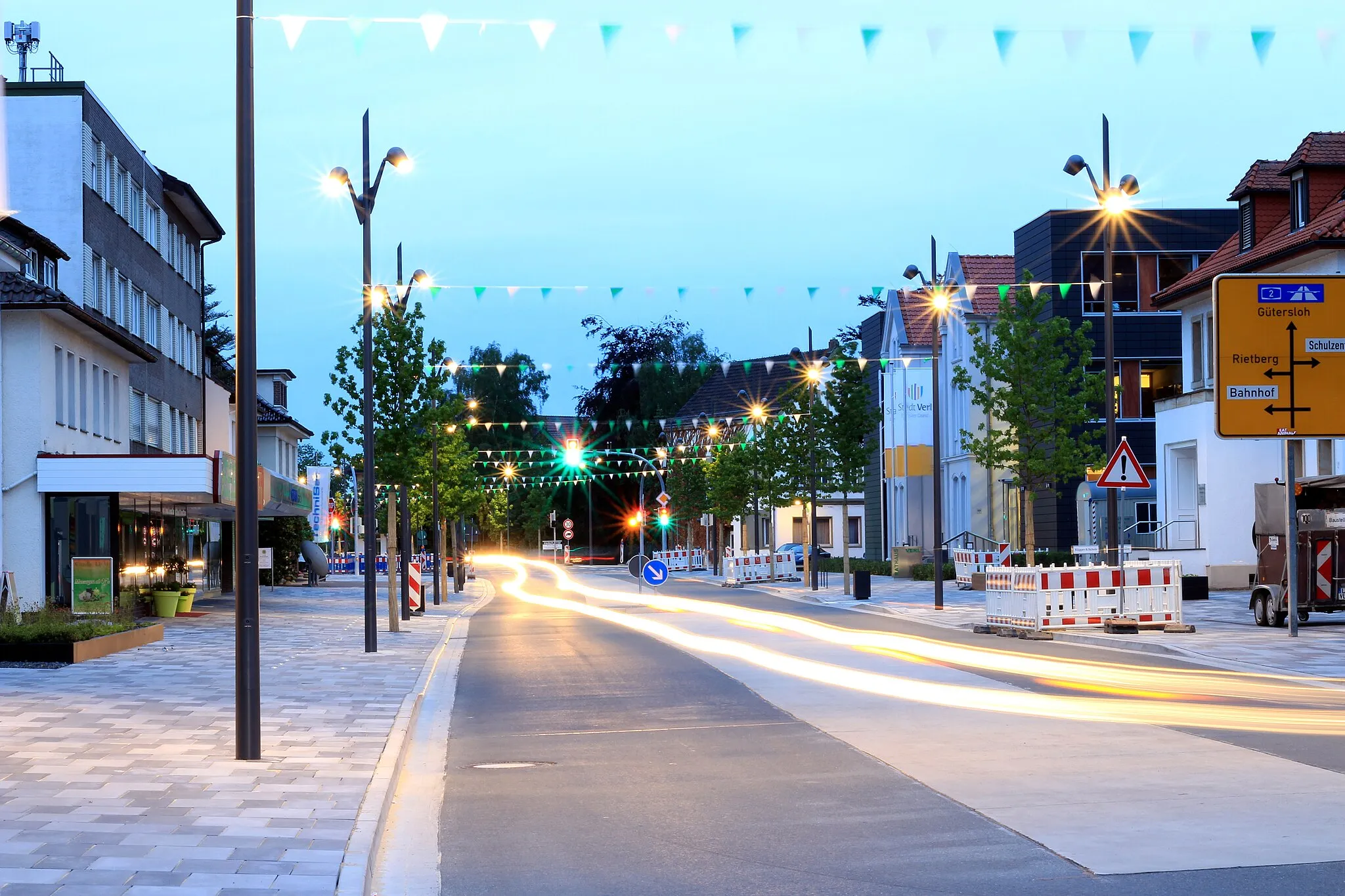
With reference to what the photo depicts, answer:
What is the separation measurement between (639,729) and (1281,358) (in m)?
14.6

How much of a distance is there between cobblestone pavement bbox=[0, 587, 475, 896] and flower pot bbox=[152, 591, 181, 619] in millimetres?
15886

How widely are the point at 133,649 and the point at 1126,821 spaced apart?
20024 mm

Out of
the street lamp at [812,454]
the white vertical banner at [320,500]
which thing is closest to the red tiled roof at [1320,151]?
the street lamp at [812,454]

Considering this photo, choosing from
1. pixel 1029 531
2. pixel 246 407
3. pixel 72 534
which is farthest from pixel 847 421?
pixel 246 407

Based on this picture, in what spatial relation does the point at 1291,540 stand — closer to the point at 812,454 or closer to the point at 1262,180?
the point at 1262,180

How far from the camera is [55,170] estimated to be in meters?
37.2

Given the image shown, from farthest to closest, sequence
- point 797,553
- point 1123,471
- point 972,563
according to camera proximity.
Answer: point 797,553 < point 972,563 < point 1123,471

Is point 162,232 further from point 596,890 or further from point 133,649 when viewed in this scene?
point 596,890

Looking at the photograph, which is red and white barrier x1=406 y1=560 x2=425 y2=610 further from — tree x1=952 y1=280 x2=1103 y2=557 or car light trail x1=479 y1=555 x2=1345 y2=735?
tree x1=952 y1=280 x2=1103 y2=557

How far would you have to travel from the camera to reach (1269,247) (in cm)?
3856

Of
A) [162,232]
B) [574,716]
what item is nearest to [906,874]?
[574,716]

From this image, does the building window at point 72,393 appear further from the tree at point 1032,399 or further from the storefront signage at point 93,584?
the tree at point 1032,399

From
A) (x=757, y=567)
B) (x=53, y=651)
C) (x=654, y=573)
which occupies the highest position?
(x=654, y=573)

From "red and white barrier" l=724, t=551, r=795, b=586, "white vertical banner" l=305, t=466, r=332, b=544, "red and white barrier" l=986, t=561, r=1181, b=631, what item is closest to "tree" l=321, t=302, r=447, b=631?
"red and white barrier" l=986, t=561, r=1181, b=631
